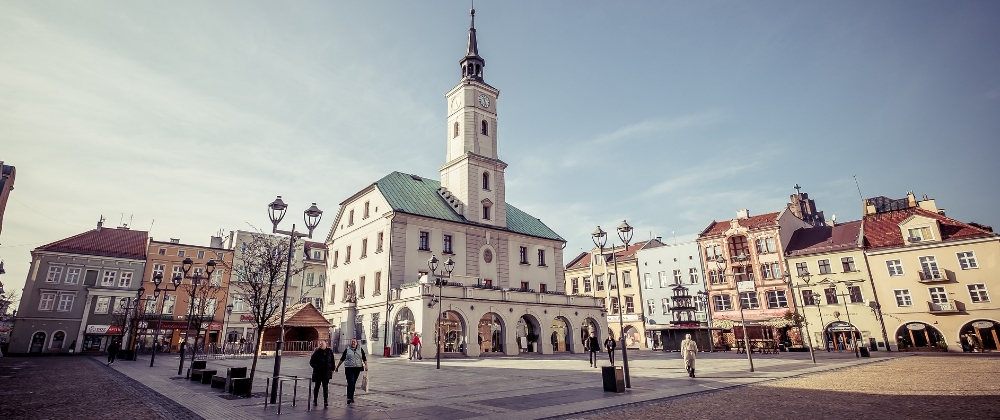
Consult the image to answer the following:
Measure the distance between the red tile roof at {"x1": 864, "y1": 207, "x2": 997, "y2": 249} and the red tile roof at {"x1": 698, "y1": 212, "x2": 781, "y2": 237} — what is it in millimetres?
8208

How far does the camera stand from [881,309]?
42438mm

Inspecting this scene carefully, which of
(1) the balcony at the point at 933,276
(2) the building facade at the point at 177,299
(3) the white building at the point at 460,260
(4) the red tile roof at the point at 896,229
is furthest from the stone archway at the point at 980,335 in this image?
(2) the building facade at the point at 177,299

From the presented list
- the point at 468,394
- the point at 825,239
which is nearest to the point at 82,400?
the point at 468,394

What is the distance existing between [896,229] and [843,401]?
44.2 meters

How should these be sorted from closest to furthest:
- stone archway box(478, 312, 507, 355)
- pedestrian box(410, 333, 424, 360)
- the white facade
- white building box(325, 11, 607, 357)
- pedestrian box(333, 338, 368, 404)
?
pedestrian box(333, 338, 368, 404) < pedestrian box(410, 333, 424, 360) < white building box(325, 11, 607, 357) < stone archway box(478, 312, 507, 355) < the white facade

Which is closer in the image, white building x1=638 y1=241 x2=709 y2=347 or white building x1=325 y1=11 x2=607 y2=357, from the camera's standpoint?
white building x1=325 y1=11 x2=607 y2=357

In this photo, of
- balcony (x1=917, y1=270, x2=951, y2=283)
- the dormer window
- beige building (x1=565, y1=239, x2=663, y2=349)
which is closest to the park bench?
beige building (x1=565, y1=239, x2=663, y2=349)

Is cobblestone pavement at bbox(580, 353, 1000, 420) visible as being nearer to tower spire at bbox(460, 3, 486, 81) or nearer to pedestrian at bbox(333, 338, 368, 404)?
pedestrian at bbox(333, 338, 368, 404)

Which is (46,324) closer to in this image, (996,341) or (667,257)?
(667,257)

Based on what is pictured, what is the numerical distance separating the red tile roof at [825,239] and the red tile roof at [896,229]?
1101 millimetres

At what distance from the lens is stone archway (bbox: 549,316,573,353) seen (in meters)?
42.1

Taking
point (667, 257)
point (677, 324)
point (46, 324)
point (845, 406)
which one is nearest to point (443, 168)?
point (677, 324)

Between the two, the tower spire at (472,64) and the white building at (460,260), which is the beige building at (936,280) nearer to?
the white building at (460,260)

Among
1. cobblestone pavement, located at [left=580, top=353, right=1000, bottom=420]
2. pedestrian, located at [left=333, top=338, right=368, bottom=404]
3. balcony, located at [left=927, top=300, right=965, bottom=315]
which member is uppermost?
balcony, located at [left=927, top=300, right=965, bottom=315]
